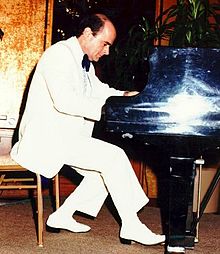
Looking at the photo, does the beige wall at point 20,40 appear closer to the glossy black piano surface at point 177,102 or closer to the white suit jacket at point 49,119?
the white suit jacket at point 49,119

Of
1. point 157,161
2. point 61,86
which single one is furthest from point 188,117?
point 157,161

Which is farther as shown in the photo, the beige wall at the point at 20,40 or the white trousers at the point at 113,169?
the beige wall at the point at 20,40

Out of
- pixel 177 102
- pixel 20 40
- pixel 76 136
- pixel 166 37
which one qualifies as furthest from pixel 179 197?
pixel 20 40

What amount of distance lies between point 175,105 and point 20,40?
2.37m

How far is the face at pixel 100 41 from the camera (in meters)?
3.30

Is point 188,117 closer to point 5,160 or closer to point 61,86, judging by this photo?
point 61,86

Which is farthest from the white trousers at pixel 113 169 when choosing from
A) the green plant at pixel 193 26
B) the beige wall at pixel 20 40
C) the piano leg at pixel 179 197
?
the beige wall at pixel 20 40

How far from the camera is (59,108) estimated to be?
3180 millimetres

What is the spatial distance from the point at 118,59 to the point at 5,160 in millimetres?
1793

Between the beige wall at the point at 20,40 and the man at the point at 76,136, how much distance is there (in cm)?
134

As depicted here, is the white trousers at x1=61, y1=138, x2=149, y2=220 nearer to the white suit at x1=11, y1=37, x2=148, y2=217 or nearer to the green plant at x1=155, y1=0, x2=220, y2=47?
the white suit at x1=11, y1=37, x2=148, y2=217

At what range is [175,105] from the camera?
274cm

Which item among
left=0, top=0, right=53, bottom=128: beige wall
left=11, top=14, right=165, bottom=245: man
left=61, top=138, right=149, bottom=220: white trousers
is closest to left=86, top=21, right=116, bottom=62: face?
left=11, top=14, right=165, bottom=245: man

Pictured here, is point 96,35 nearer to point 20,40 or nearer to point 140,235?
point 140,235
